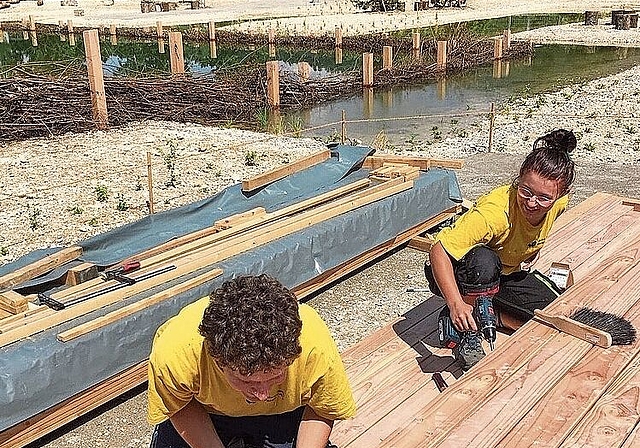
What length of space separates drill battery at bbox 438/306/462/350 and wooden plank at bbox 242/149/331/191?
9.15 ft

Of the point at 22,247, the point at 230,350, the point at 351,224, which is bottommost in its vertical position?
the point at 22,247

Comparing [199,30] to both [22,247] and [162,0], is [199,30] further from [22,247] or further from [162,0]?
[22,247]

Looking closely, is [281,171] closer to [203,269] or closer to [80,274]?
[203,269]

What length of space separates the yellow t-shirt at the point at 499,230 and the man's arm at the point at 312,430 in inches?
43.8

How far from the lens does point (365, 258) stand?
5383mm

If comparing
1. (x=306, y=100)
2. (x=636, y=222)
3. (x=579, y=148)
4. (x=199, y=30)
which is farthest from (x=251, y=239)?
(x=199, y=30)


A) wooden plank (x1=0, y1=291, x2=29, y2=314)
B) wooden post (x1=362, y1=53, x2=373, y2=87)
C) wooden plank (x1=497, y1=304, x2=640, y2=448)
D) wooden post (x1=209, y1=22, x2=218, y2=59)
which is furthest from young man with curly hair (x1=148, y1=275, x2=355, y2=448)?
wooden post (x1=209, y1=22, x2=218, y2=59)

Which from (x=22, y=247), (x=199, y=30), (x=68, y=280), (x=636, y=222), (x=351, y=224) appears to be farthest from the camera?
(x=199, y=30)

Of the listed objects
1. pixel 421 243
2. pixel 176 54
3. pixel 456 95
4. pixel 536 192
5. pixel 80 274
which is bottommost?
pixel 421 243

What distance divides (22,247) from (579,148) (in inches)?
269

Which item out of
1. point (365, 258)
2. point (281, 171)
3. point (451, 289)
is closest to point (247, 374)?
point (451, 289)

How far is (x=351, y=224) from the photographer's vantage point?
5.09 m

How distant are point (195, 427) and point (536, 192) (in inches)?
63.8

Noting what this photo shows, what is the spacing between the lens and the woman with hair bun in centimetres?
282
